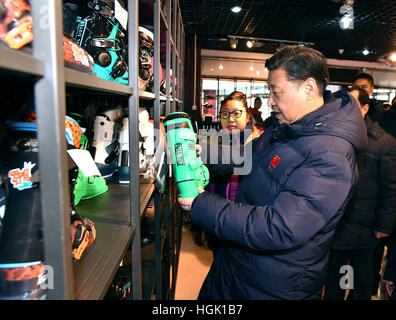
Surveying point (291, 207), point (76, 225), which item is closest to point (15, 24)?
point (76, 225)

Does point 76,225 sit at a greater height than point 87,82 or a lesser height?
lesser

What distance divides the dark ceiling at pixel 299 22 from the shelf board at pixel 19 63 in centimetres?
444

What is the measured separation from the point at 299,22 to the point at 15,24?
5.90 meters

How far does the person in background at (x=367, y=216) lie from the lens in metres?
1.95

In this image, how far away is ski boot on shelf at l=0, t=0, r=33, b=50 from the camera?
0.35 m

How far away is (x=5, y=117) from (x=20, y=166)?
0.16 m

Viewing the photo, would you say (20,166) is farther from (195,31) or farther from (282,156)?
(195,31)

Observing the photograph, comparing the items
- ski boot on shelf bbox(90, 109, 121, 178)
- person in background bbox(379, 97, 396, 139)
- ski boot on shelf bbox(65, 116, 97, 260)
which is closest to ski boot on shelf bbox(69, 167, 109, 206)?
ski boot on shelf bbox(90, 109, 121, 178)

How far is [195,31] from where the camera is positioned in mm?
5656

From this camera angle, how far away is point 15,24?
1.18ft

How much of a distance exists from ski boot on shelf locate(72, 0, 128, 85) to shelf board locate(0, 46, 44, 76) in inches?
21.7

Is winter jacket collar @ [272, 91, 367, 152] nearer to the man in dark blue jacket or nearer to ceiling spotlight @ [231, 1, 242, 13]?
the man in dark blue jacket

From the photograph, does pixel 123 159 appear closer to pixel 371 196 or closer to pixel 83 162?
pixel 83 162

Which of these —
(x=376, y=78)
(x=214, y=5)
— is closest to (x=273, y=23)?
(x=214, y=5)
